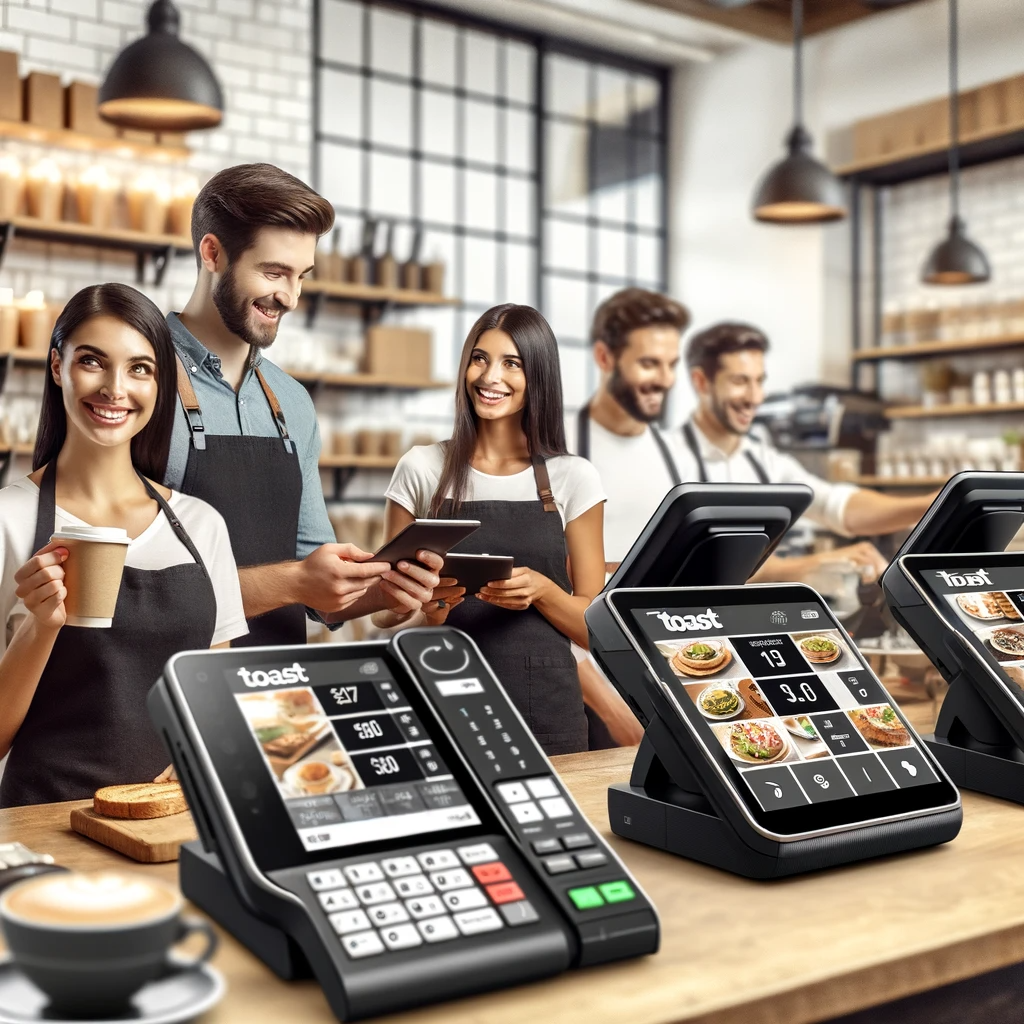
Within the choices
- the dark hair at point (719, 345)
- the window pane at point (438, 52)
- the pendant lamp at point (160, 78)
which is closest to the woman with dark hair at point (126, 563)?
the dark hair at point (719, 345)

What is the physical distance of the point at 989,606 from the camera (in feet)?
4.92

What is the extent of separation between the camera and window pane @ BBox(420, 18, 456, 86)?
797 centimetres

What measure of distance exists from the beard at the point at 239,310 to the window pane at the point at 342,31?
19.7ft

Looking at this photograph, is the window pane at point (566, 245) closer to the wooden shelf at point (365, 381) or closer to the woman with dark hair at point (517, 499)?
the wooden shelf at point (365, 381)

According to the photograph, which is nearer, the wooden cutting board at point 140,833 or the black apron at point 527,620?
the wooden cutting board at point 140,833

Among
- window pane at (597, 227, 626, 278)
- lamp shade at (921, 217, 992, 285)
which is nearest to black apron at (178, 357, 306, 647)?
lamp shade at (921, 217, 992, 285)

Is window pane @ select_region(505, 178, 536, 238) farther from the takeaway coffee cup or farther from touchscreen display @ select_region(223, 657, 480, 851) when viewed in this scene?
touchscreen display @ select_region(223, 657, 480, 851)

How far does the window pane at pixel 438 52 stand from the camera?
7973mm

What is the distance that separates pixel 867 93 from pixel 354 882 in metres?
8.13

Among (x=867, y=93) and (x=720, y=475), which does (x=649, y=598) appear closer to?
(x=720, y=475)

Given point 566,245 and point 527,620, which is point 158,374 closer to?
point 527,620

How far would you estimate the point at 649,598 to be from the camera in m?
1.21

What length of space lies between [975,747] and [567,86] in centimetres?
785

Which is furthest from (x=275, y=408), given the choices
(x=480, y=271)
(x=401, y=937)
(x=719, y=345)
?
(x=480, y=271)
